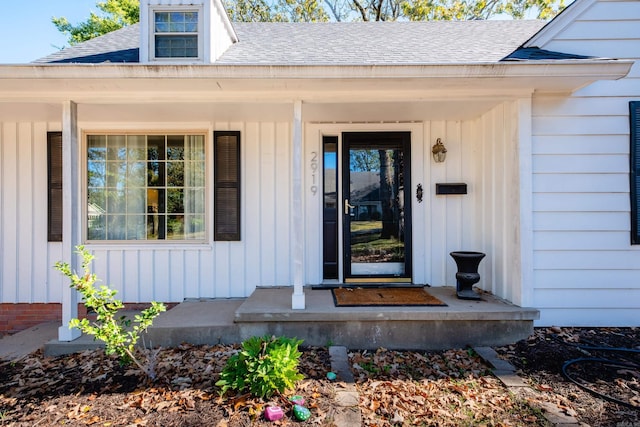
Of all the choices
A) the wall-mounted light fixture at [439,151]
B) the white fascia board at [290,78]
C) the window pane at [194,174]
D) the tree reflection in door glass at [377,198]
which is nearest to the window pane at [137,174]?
the window pane at [194,174]

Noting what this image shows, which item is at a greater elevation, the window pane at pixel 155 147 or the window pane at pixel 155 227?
the window pane at pixel 155 147

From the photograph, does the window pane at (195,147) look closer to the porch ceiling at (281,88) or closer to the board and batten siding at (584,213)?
the porch ceiling at (281,88)

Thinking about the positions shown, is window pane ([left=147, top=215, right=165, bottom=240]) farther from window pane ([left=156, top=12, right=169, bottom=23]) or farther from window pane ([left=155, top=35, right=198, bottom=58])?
window pane ([left=156, top=12, right=169, bottom=23])

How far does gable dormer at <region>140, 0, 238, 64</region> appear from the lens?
372 centimetres

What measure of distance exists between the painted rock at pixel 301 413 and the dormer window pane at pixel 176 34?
3598mm

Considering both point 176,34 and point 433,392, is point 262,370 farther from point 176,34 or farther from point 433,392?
point 176,34

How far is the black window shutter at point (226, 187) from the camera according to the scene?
4180mm

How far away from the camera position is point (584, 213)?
350 centimetres

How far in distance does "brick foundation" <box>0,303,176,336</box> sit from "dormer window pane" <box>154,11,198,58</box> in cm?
295

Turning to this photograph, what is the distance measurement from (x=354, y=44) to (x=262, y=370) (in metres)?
3.99

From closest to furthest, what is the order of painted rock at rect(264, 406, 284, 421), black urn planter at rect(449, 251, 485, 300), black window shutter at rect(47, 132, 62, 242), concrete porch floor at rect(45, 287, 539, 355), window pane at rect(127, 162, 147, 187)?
painted rock at rect(264, 406, 284, 421) < concrete porch floor at rect(45, 287, 539, 355) < black urn planter at rect(449, 251, 485, 300) < black window shutter at rect(47, 132, 62, 242) < window pane at rect(127, 162, 147, 187)

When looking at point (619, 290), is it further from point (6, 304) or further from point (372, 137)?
point (6, 304)

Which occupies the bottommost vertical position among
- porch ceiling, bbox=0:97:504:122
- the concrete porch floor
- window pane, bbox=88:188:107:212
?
the concrete porch floor

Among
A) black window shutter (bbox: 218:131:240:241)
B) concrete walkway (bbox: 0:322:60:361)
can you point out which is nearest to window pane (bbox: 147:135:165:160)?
black window shutter (bbox: 218:131:240:241)
